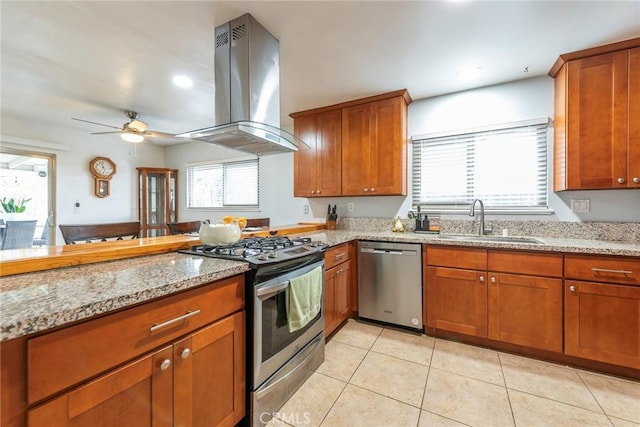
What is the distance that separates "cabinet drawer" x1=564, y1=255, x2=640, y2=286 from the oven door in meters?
1.83

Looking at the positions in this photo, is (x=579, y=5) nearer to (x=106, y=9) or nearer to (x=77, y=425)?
(x=106, y=9)

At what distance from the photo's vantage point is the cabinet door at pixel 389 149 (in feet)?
8.93

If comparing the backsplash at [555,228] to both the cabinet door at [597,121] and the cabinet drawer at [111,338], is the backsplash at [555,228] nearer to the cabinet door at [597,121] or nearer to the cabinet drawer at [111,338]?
the cabinet door at [597,121]

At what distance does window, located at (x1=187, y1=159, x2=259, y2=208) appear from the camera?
4.25 meters

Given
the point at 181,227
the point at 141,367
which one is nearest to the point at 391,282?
the point at 141,367

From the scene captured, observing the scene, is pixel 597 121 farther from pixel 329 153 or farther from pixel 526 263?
pixel 329 153

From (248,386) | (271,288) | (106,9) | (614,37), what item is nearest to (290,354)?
(248,386)

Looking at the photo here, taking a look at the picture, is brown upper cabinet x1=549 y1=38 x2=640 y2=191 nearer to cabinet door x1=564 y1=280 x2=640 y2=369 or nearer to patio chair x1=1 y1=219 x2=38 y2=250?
cabinet door x1=564 y1=280 x2=640 y2=369

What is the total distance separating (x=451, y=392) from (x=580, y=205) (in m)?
1.95

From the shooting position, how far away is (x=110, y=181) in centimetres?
448

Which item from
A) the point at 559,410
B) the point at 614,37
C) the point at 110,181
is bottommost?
the point at 559,410

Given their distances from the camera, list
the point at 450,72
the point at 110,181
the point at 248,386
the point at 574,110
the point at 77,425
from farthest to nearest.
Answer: the point at 110,181, the point at 450,72, the point at 574,110, the point at 248,386, the point at 77,425

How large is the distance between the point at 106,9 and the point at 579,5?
2.85 metres

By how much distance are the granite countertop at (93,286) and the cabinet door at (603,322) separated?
221 cm
